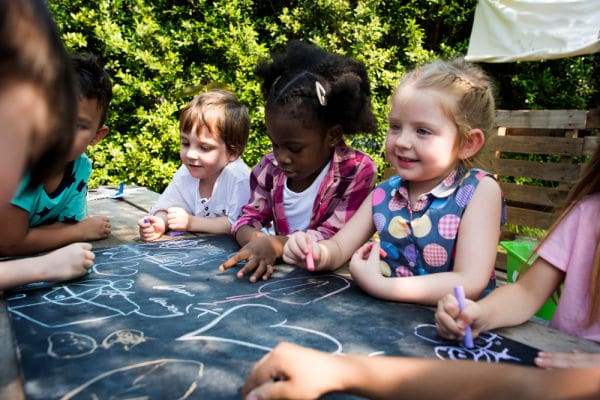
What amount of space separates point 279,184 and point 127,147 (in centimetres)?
307

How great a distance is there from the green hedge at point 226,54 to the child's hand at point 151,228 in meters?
2.38

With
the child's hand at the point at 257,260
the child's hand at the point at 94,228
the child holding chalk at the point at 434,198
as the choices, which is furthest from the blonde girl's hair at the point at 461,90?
the child's hand at the point at 94,228

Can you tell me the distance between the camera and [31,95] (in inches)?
25.5

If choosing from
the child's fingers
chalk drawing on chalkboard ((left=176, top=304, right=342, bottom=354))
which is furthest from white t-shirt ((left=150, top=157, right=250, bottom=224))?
chalk drawing on chalkboard ((left=176, top=304, right=342, bottom=354))

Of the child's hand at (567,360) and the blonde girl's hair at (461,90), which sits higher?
the blonde girl's hair at (461,90)

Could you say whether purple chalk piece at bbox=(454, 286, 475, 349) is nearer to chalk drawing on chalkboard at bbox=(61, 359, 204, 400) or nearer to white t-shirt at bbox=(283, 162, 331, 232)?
chalk drawing on chalkboard at bbox=(61, 359, 204, 400)

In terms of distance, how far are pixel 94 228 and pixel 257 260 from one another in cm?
89

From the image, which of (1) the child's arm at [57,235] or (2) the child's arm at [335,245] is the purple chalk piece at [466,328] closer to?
(2) the child's arm at [335,245]

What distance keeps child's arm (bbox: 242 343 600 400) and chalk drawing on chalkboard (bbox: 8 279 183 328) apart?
460 millimetres

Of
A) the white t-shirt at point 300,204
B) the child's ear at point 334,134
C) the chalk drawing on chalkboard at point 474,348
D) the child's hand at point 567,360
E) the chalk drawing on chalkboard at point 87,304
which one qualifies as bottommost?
the chalk drawing on chalkboard at point 87,304

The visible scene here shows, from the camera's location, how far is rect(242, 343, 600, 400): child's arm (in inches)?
27.2

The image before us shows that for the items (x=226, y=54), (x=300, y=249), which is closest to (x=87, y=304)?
(x=300, y=249)

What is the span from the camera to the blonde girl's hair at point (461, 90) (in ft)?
4.74

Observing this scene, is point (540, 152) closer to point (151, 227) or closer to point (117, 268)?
point (151, 227)
